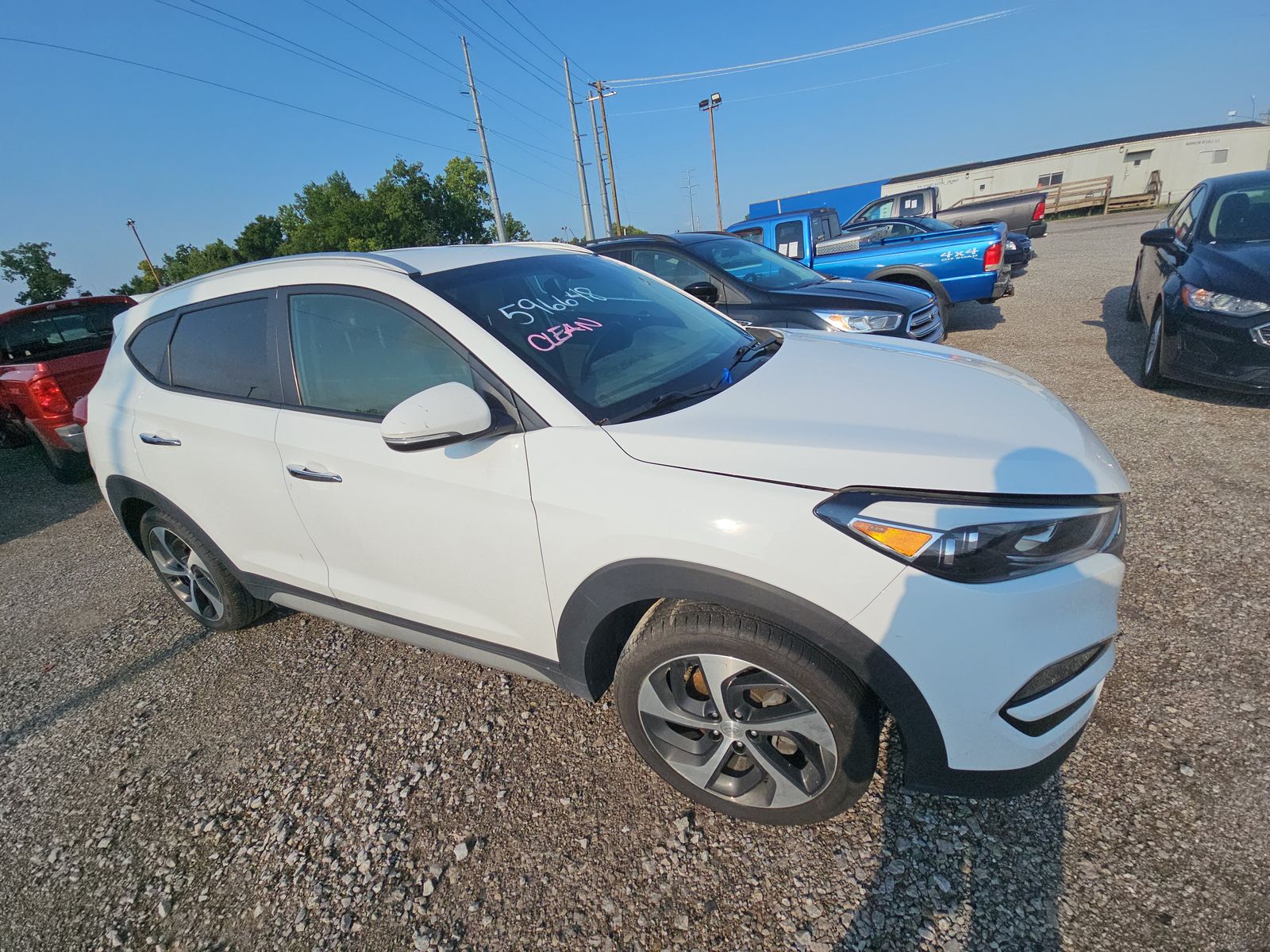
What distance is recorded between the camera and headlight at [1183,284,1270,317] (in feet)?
12.7

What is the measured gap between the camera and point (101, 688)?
2852 mm

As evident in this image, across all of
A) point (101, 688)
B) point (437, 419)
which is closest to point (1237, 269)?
point (437, 419)

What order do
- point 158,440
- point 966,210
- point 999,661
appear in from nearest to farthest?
point 999,661 < point 158,440 < point 966,210

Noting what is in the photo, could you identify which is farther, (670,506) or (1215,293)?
(1215,293)

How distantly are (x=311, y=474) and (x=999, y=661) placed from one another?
2207 mm

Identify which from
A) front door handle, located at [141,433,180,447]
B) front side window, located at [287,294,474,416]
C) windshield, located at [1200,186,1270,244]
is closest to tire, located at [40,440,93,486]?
front door handle, located at [141,433,180,447]

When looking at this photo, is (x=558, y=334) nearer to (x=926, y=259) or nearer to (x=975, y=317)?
(x=926, y=259)

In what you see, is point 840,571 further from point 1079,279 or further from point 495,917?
point 1079,279

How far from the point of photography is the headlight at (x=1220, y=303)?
3.88 m

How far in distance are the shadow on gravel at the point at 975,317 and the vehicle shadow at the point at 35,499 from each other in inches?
369

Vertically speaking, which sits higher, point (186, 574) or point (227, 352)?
point (227, 352)

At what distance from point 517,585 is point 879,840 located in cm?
131

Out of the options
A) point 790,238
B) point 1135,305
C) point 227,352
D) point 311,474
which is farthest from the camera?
point 790,238

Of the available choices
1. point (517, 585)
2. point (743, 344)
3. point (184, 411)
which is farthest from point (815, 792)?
point (184, 411)
